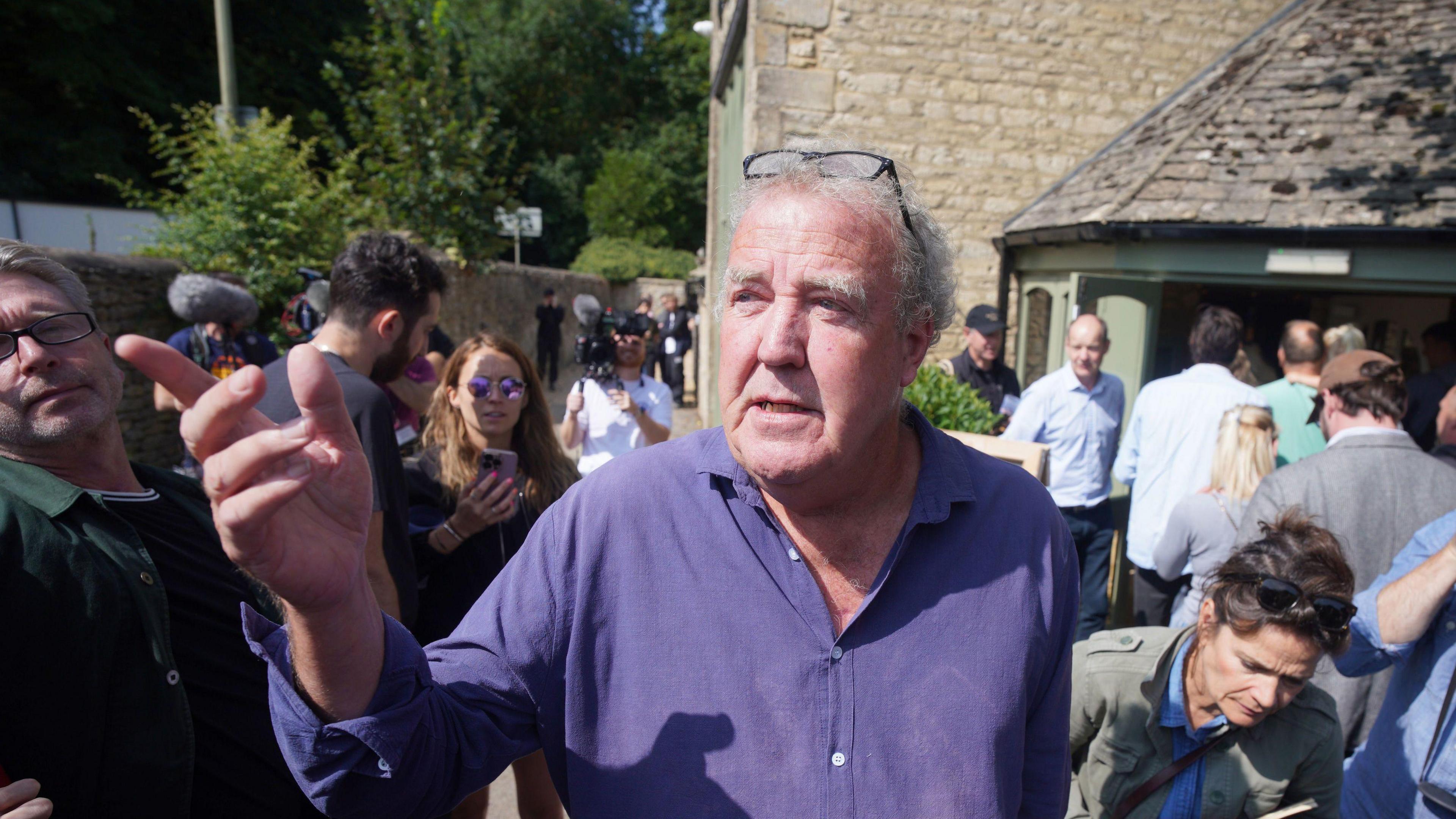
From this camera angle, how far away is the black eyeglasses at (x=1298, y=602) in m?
1.98

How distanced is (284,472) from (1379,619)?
2622mm

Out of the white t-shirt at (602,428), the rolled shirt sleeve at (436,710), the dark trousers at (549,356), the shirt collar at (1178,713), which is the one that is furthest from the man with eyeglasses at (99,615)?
the dark trousers at (549,356)

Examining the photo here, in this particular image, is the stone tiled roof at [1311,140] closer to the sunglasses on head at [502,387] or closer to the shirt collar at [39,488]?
the sunglasses on head at [502,387]

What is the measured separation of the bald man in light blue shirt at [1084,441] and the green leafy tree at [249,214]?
22.5ft

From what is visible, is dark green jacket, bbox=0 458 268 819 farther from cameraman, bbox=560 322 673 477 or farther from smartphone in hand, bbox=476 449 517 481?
cameraman, bbox=560 322 673 477

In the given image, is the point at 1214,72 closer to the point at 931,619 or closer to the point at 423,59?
the point at 931,619

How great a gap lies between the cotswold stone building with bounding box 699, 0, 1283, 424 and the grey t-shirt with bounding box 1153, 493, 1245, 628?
494 cm

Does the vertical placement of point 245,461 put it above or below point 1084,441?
above

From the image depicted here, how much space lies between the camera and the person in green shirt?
430 cm

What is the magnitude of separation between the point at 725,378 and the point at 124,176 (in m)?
18.3

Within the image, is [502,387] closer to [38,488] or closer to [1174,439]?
[38,488]

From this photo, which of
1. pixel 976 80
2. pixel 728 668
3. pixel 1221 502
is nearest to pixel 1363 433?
pixel 1221 502

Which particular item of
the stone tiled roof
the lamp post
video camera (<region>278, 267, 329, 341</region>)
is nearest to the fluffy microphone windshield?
video camera (<region>278, 267, 329, 341</region>)

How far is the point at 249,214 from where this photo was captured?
786cm
